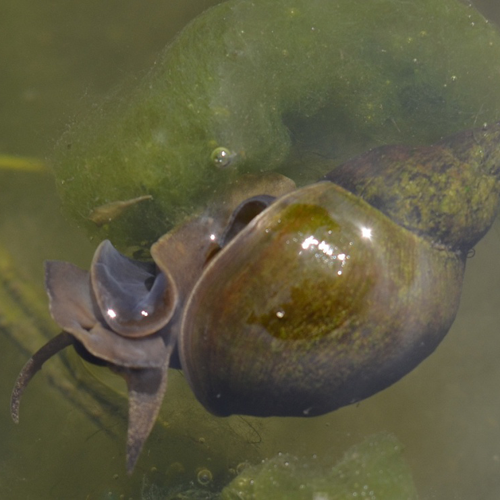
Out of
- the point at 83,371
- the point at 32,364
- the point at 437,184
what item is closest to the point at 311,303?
the point at 437,184

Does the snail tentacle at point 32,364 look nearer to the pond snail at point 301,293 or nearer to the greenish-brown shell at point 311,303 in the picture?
the pond snail at point 301,293

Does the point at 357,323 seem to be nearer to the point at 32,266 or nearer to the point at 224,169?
the point at 224,169

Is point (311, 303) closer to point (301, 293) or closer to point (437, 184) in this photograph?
point (301, 293)

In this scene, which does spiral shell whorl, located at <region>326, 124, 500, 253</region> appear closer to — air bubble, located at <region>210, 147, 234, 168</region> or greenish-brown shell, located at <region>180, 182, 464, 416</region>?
greenish-brown shell, located at <region>180, 182, 464, 416</region>

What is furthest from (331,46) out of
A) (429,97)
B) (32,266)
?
(32,266)

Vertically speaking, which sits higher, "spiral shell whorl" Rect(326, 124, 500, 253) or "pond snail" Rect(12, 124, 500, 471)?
"spiral shell whorl" Rect(326, 124, 500, 253)

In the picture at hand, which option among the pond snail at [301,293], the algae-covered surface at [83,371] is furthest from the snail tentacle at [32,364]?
the algae-covered surface at [83,371]

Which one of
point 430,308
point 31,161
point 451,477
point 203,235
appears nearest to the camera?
point 430,308

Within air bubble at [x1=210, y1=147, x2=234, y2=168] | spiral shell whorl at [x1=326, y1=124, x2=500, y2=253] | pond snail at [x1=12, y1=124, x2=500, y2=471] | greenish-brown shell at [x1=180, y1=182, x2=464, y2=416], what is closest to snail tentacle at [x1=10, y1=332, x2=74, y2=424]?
pond snail at [x1=12, y1=124, x2=500, y2=471]

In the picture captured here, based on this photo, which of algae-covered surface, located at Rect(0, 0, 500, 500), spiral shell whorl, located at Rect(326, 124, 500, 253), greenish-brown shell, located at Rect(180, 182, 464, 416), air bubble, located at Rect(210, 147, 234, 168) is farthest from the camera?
algae-covered surface, located at Rect(0, 0, 500, 500)
